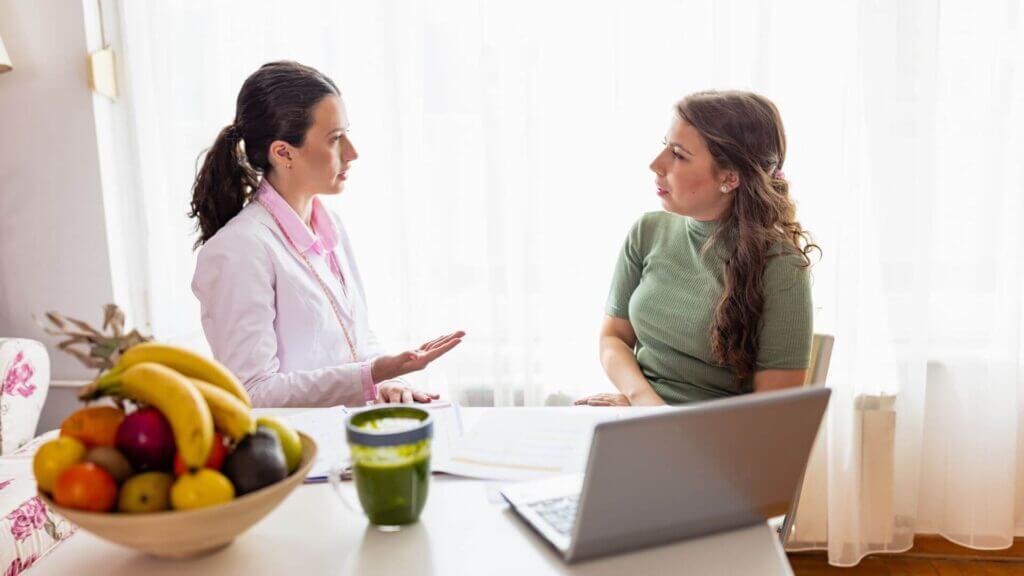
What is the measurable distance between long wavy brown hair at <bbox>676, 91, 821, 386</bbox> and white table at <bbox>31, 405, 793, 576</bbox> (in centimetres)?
84

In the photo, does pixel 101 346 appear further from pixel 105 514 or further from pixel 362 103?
pixel 362 103

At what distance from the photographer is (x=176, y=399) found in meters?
0.75

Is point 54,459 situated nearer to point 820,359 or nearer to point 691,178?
point 820,359

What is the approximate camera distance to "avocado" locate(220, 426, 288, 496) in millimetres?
770

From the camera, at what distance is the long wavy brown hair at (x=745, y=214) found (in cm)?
167

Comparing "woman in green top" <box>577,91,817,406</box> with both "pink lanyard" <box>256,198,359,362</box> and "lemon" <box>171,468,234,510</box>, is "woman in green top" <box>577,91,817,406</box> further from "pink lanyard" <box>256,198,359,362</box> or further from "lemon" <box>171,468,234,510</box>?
"lemon" <box>171,468,234,510</box>

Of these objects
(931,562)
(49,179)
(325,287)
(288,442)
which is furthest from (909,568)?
(49,179)

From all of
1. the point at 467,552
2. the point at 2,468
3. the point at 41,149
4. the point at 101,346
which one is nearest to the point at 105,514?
the point at 101,346

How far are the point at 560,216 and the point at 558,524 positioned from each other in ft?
5.18

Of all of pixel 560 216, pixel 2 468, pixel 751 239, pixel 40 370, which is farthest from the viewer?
pixel 560 216

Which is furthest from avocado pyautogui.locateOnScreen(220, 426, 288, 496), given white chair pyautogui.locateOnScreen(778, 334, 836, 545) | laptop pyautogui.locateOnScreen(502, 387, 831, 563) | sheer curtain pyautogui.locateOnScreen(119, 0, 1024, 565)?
sheer curtain pyautogui.locateOnScreen(119, 0, 1024, 565)

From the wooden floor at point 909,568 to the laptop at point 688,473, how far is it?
1716 millimetres

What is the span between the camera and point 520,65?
7.55 ft

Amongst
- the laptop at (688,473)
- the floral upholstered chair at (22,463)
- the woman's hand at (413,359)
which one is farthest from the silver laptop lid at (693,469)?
the floral upholstered chair at (22,463)
